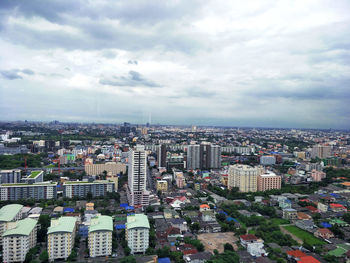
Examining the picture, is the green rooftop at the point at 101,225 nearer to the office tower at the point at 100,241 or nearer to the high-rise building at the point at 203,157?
the office tower at the point at 100,241

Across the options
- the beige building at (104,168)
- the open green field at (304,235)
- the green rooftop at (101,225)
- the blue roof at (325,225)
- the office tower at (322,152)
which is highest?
the office tower at (322,152)

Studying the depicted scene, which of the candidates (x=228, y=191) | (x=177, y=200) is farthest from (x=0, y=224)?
(x=228, y=191)

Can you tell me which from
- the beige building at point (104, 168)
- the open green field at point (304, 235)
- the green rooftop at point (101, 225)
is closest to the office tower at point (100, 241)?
the green rooftop at point (101, 225)

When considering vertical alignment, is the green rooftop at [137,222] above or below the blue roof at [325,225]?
above

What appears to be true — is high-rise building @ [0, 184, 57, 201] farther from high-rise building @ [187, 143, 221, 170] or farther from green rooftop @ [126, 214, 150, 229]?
high-rise building @ [187, 143, 221, 170]

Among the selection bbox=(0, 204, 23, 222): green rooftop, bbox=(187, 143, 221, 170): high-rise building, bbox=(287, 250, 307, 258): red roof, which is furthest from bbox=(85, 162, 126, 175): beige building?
bbox=(287, 250, 307, 258): red roof

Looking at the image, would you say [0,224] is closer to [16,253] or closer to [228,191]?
[16,253]
